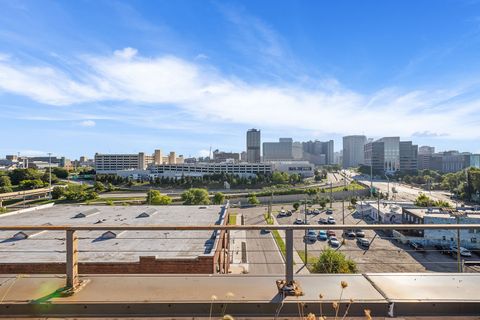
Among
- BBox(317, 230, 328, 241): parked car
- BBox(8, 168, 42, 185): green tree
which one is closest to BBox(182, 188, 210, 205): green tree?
BBox(317, 230, 328, 241): parked car

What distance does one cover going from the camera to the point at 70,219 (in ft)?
49.5

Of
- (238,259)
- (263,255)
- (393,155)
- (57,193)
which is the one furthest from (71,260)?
(393,155)

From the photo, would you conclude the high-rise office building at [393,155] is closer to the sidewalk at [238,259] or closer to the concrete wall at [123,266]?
the sidewalk at [238,259]

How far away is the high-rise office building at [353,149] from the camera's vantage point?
18162 cm

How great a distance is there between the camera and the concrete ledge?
2.72 meters

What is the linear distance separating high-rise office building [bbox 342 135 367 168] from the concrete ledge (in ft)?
624

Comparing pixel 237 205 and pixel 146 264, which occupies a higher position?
pixel 146 264

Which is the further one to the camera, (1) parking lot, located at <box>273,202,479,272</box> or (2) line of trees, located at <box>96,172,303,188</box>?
(2) line of trees, located at <box>96,172,303,188</box>

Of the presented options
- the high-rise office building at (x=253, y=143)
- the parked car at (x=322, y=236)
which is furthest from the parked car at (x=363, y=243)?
the high-rise office building at (x=253, y=143)

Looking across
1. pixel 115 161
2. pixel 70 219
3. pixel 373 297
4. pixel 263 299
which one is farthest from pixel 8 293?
pixel 115 161

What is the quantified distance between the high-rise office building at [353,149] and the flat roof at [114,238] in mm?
177713

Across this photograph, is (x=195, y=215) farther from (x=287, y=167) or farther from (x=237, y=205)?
(x=287, y=167)

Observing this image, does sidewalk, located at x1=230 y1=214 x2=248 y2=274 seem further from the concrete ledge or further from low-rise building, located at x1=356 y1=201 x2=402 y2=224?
low-rise building, located at x1=356 y1=201 x2=402 y2=224

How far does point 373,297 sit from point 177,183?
217 ft
